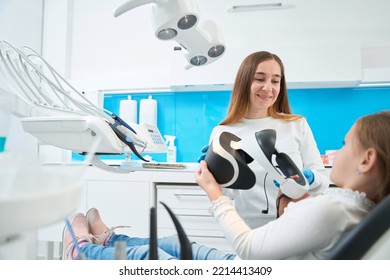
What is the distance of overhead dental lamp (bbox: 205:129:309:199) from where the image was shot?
75 cm

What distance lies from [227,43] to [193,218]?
4.71 feet

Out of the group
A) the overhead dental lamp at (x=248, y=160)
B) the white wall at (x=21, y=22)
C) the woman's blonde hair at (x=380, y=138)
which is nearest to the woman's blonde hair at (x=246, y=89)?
the overhead dental lamp at (x=248, y=160)

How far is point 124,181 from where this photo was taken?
1982 mm

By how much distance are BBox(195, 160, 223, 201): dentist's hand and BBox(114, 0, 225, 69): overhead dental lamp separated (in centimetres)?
46

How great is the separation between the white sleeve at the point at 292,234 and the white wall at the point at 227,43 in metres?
1.72

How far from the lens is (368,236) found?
1.52ft

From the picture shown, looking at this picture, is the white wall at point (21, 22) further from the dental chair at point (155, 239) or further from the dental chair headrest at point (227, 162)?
the dental chair at point (155, 239)

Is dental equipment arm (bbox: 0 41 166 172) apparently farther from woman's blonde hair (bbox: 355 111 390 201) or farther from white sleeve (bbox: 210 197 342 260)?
woman's blonde hair (bbox: 355 111 390 201)

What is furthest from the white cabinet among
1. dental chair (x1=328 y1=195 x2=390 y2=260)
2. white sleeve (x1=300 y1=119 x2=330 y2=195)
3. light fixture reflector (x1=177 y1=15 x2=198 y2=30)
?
dental chair (x1=328 y1=195 x2=390 y2=260)

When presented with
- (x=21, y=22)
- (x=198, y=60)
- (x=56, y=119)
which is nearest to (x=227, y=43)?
(x=198, y=60)

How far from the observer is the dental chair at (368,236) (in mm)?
455

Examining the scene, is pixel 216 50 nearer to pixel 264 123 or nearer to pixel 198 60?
pixel 198 60
